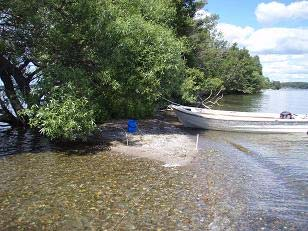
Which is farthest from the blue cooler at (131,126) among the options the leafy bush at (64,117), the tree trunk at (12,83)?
the tree trunk at (12,83)

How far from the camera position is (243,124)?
2616cm

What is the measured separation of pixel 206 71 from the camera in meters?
42.2

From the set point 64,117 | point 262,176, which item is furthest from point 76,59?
point 262,176

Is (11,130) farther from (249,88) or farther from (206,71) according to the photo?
(249,88)

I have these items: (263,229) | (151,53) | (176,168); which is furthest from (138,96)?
(263,229)

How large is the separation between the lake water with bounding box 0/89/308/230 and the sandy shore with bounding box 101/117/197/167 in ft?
2.54

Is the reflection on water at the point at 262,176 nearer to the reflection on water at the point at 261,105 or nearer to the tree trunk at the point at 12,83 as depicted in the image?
the tree trunk at the point at 12,83

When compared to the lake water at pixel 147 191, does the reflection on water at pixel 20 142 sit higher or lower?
higher

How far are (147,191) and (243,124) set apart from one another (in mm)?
15520

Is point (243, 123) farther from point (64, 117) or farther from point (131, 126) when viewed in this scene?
point (64, 117)

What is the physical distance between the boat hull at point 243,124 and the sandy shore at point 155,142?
1.25 metres

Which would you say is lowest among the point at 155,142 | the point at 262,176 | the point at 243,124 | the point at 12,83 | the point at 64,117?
the point at 262,176

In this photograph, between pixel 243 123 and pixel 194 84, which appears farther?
pixel 194 84

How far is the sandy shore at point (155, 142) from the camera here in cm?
1703
